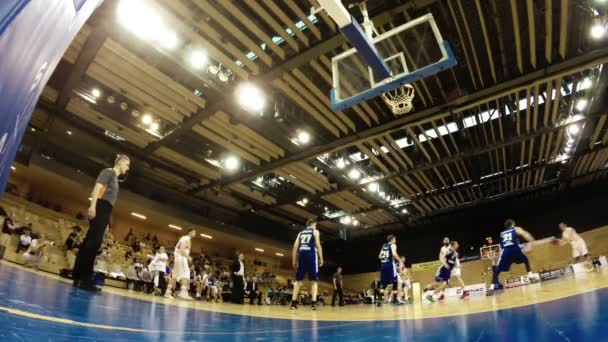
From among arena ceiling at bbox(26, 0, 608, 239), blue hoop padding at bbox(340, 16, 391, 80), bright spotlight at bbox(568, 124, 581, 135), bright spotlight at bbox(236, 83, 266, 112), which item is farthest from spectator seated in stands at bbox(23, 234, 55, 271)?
bright spotlight at bbox(568, 124, 581, 135)

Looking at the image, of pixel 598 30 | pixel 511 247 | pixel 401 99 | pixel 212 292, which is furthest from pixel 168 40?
pixel 212 292

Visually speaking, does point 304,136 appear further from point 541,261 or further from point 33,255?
point 541,261

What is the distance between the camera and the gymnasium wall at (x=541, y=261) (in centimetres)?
1580

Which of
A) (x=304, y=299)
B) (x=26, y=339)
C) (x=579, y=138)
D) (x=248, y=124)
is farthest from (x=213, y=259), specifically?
(x=26, y=339)

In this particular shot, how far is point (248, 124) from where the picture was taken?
10164 mm

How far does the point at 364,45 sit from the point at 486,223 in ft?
58.6

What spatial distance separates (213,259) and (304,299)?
20.7ft

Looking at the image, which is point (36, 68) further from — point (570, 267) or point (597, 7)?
point (570, 267)

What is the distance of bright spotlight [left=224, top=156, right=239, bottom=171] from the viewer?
41.4 feet

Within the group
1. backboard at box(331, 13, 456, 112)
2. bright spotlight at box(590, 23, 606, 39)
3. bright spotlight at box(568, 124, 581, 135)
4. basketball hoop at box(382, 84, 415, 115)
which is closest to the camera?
backboard at box(331, 13, 456, 112)

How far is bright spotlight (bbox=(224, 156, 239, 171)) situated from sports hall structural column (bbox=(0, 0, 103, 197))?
11.8 meters

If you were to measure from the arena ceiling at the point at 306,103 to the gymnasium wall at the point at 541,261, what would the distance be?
2895 millimetres

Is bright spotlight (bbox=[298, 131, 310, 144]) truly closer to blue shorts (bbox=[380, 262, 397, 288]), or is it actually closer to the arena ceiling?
the arena ceiling

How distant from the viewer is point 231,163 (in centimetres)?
1277
